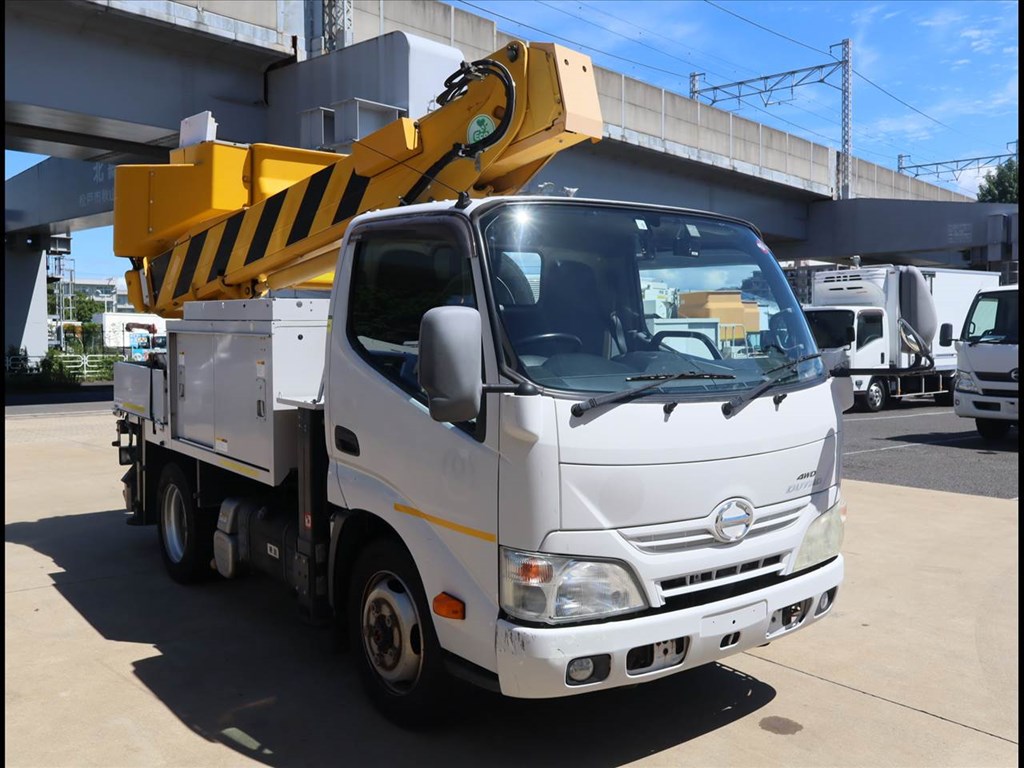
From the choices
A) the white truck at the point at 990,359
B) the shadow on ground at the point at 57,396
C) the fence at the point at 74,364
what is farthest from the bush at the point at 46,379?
the white truck at the point at 990,359

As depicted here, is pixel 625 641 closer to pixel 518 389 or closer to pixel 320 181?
pixel 518 389

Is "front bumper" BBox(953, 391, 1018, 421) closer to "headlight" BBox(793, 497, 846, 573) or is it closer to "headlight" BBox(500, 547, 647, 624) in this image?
"headlight" BBox(793, 497, 846, 573)

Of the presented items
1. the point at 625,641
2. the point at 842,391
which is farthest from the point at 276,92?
the point at 625,641

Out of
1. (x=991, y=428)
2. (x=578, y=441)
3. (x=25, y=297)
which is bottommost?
(x=991, y=428)

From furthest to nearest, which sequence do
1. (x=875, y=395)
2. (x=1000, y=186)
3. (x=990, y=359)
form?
1. (x=1000, y=186)
2. (x=875, y=395)
3. (x=990, y=359)

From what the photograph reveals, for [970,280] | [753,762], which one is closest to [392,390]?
[753,762]

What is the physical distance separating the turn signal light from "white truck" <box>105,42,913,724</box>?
0.02 metres

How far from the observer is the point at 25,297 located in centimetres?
3509

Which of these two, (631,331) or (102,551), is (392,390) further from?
(102,551)

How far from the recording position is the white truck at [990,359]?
44.1ft

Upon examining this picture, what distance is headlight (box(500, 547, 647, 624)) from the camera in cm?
338

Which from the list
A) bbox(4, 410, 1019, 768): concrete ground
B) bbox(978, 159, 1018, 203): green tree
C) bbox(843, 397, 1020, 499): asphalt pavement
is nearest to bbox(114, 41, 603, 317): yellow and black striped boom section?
bbox(4, 410, 1019, 768): concrete ground

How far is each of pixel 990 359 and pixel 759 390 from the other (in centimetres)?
1151

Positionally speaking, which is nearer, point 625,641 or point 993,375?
point 625,641
